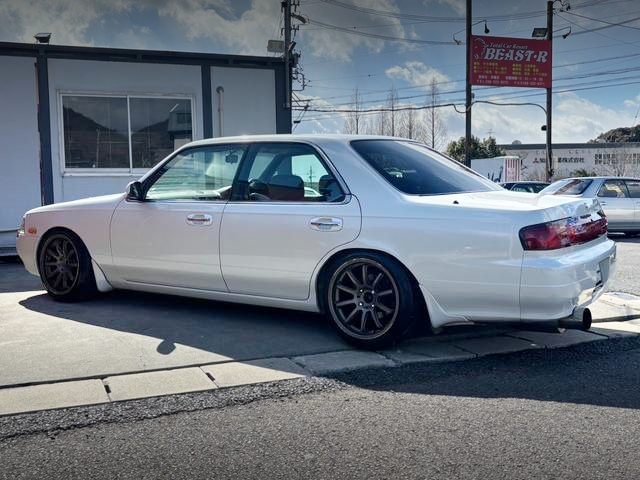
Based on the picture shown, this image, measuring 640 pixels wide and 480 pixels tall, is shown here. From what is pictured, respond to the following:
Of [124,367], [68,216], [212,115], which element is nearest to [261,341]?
[124,367]

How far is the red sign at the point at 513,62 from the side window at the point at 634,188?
16135mm

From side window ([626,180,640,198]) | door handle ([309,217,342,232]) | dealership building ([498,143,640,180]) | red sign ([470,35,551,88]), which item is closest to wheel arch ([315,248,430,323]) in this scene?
door handle ([309,217,342,232])

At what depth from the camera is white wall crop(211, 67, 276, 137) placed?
41.1 feet

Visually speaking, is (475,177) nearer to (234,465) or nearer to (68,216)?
(234,465)

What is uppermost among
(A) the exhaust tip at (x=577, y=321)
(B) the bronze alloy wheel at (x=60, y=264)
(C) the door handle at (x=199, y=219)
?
(C) the door handle at (x=199, y=219)

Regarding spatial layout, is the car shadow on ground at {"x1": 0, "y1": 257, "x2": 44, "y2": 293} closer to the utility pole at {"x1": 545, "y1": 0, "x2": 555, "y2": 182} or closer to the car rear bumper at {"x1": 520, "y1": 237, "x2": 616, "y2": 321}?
the car rear bumper at {"x1": 520, "y1": 237, "x2": 616, "y2": 321}

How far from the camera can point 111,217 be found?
233 inches

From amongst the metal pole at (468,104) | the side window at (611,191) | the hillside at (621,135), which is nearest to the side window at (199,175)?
the side window at (611,191)

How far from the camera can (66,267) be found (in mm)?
6176

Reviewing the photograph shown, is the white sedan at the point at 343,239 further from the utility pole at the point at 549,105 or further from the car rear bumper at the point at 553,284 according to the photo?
the utility pole at the point at 549,105

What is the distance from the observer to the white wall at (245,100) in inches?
494

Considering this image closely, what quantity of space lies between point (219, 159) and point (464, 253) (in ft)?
7.88

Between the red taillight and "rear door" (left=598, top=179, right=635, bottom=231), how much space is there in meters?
11.1

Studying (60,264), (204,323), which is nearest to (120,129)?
(60,264)
